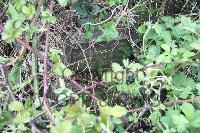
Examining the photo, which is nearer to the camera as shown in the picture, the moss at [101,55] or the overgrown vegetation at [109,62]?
the overgrown vegetation at [109,62]

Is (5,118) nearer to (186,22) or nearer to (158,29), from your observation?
(158,29)

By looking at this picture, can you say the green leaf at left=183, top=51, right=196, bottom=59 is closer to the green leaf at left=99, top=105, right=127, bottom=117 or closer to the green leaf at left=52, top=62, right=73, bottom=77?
the green leaf at left=52, top=62, right=73, bottom=77

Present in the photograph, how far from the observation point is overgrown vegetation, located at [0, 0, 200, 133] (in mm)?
1671

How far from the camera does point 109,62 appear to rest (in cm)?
239

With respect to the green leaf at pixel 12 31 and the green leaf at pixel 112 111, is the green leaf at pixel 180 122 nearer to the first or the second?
the green leaf at pixel 112 111

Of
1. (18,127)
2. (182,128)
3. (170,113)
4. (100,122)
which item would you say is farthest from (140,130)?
(100,122)

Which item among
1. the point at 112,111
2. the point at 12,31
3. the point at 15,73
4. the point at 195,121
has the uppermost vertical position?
→ the point at 12,31

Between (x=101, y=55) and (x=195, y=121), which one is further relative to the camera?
(x=101, y=55)

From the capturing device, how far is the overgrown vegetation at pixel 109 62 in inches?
65.8

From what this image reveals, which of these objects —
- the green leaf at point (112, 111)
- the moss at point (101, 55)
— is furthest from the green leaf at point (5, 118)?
the moss at point (101, 55)

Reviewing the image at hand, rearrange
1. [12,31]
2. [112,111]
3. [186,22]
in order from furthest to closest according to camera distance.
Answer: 1. [186,22]
2. [12,31]
3. [112,111]

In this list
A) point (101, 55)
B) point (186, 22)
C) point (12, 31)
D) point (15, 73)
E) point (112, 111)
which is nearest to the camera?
point (112, 111)

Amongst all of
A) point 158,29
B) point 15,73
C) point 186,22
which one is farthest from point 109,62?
point 15,73

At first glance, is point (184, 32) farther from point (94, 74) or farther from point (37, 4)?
point (37, 4)
